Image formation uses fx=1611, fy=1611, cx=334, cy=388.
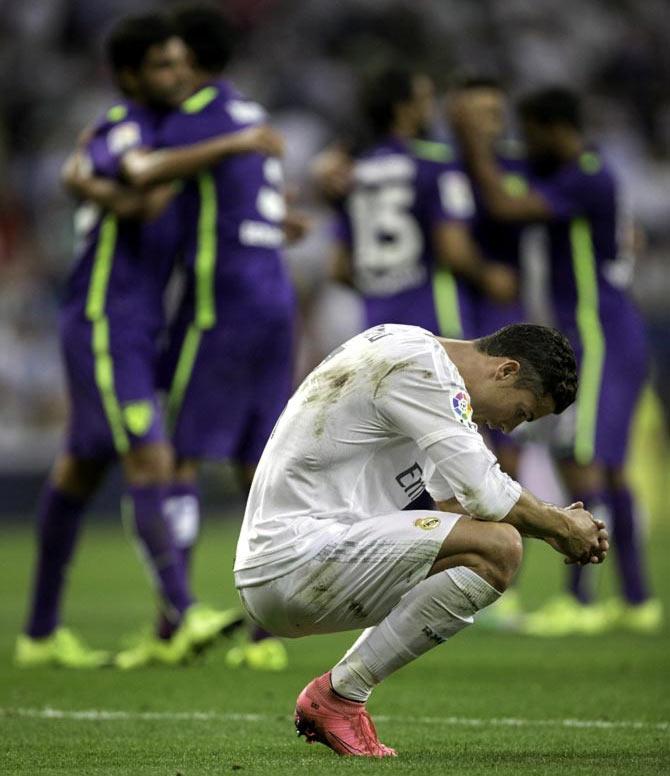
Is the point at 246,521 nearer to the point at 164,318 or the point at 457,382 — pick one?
the point at 457,382

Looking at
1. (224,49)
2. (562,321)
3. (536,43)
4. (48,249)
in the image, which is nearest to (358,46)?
(536,43)

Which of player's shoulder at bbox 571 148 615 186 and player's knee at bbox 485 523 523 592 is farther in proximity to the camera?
player's shoulder at bbox 571 148 615 186

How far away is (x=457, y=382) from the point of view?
14.6ft

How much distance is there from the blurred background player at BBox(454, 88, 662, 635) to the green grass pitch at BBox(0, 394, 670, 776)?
51 centimetres

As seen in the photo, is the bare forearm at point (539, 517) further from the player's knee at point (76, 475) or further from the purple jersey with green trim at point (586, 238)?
the purple jersey with green trim at point (586, 238)

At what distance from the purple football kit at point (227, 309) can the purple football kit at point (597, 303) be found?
2.34m

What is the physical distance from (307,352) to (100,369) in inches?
448

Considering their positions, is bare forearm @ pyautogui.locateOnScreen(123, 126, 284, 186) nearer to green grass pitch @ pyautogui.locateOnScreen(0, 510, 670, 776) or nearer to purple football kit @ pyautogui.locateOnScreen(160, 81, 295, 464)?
purple football kit @ pyautogui.locateOnScreen(160, 81, 295, 464)

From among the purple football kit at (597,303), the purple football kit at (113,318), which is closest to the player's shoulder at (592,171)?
the purple football kit at (597,303)

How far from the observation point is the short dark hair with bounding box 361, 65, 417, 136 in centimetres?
886

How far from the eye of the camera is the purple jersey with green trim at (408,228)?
8.92m

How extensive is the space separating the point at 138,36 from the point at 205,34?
0.35 m

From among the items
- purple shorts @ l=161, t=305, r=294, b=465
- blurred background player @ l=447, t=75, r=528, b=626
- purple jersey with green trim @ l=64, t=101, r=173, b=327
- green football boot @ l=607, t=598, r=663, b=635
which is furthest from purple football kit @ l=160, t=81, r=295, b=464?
green football boot @ l=607, t=598, r=663, b=635

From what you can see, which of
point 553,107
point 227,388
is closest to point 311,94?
point 553,107
